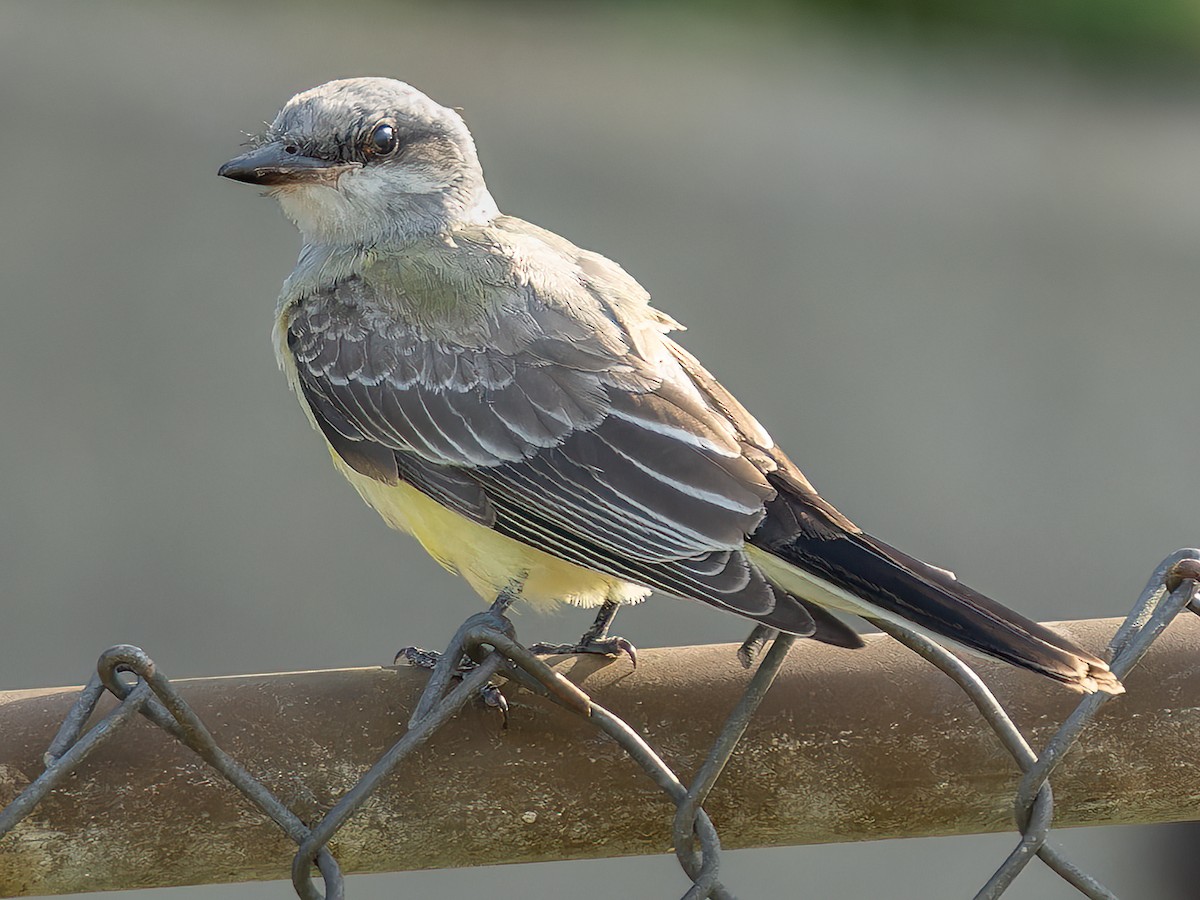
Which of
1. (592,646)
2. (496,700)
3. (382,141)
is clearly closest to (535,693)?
(496,700)

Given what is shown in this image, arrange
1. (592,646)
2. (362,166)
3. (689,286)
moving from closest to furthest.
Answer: (592,646)
(362,166)
(689,286)

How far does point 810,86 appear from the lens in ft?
16.9

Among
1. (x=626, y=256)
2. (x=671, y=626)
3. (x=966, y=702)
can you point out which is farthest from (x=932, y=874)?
(x=966, y=702)

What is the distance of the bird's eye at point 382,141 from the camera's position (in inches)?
98.9

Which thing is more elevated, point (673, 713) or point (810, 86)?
point (810, 86)

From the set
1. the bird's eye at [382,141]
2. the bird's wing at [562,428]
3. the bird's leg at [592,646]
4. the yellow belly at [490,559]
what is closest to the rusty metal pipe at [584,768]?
the bird's wing at [562,428]

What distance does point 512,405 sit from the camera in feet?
6.95

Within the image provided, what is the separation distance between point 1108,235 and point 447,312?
402cm

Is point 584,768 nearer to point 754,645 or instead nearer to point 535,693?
point 535,693

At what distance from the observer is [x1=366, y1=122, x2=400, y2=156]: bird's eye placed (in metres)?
2.51

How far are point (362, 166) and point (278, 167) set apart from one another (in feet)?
0.61

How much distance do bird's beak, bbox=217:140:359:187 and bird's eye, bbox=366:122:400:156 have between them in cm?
10

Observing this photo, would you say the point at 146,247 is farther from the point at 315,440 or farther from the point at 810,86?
the point at 810,86

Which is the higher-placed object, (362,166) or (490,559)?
(362,166)
